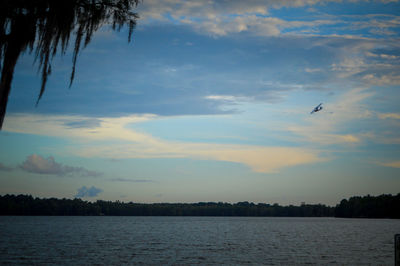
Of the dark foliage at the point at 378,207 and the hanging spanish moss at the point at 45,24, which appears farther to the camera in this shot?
the dark foliage at the point at 378,207

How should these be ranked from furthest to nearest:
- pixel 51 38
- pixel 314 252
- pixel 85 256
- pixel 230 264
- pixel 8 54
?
pixel 314 252
pixel 85 256
pixel 230 264
pixel 51 38
pixel 8 54

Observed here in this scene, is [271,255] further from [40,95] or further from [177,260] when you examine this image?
[40,95]

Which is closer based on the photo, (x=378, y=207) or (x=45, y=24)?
(x=45, y=24)

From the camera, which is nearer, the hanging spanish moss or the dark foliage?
the hanging spanish moss

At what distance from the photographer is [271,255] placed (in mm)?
41281

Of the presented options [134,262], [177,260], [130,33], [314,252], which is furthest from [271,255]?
[130,33]

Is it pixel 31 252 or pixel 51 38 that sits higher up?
pixel 51 38

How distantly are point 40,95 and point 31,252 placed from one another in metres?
42.2

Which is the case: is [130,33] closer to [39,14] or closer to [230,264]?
[39,14]

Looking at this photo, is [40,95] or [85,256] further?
[85,256]

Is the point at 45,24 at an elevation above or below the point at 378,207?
above

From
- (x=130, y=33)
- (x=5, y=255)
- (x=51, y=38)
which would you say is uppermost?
(x=130, y=33)

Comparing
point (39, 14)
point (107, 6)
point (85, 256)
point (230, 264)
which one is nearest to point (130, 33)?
point (107, 6)

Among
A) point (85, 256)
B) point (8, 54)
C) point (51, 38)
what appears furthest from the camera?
point (85, 256)
